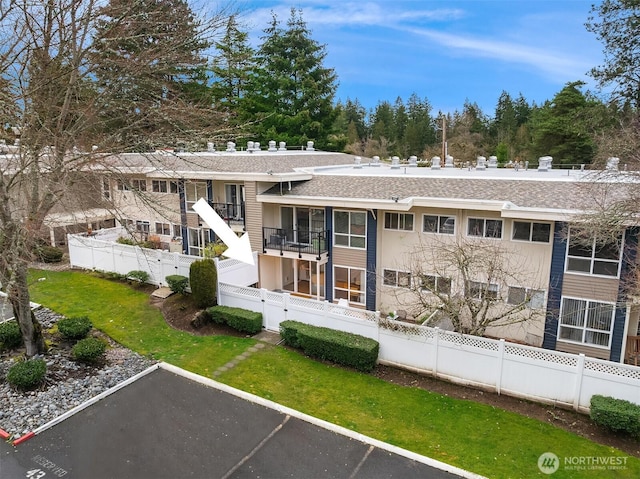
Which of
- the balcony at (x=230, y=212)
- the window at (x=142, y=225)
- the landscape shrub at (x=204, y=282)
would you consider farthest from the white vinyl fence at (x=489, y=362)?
the window at (x=142, y=225)

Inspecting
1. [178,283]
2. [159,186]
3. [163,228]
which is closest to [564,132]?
[159,186]

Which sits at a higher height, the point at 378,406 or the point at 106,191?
the point at 106,191

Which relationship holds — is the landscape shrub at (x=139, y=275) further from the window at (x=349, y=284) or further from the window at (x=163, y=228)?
the window at (x=349, y=284)

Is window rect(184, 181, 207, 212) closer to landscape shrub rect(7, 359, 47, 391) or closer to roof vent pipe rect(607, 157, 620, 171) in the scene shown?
landscape shrub rect(7, 359, 47, 391)

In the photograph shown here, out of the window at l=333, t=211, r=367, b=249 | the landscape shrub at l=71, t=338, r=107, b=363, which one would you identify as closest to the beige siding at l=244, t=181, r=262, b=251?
the window at l=333, t=211, r=367, b=249

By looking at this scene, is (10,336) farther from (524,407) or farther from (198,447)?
(524,407)
